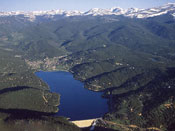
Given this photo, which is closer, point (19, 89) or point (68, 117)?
point (68, 117)

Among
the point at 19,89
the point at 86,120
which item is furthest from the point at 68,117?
the point at 19,89

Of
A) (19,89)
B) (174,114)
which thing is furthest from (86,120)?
(19,89)

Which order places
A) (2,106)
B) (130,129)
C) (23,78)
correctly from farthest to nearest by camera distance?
(23,78) < (2,106) < (130,129)

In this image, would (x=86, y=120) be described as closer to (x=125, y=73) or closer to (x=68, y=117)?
(x=68, y=117)

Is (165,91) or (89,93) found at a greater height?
(165,91)

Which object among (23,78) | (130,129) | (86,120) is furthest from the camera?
(23,78)

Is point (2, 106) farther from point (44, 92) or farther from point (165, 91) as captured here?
point (165, 91)
